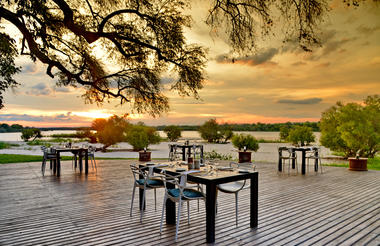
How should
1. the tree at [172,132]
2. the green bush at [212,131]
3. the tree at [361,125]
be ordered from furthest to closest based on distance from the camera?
the green bush at [212,131], the tree at [172,132], the tree at [361,125]

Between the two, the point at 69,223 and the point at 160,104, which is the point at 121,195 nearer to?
the point at 69,223

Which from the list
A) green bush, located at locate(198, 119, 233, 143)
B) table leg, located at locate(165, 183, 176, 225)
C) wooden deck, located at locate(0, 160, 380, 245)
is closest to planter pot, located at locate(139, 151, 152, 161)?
wooden deck, located at locate(0, 160, 380, 245)

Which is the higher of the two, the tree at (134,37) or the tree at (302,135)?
the tree at (134,37)

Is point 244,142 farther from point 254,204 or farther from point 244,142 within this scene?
point 254,204

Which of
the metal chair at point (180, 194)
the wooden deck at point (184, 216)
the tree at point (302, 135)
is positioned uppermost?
the tree at point (302, 135)

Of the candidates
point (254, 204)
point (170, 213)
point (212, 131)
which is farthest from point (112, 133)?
point (254, 204)

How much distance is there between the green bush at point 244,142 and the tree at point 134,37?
6.30m

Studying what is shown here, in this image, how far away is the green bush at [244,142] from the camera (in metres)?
14.7

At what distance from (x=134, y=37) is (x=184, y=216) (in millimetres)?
5774

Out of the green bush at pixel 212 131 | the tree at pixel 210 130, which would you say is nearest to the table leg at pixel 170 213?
the green bush at pixel 212 131

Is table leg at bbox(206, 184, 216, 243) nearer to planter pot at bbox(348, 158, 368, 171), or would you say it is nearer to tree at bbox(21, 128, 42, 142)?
planter pot at bbox(348, 158, 368, 171)

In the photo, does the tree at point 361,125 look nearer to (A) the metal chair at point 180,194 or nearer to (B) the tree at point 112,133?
(A) the metal chair at point 180,194

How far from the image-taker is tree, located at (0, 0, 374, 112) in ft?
16.1

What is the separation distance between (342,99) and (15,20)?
1648 centimetres
